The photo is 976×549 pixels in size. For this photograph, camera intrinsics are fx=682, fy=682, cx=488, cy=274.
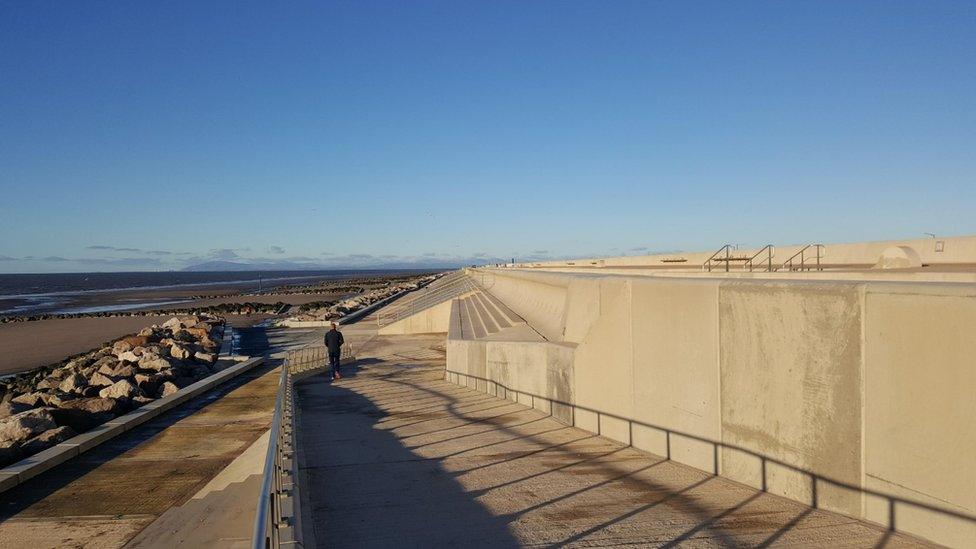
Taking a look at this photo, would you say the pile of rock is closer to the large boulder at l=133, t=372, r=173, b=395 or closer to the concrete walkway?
the large boulder at l=133, t=372, r=173, b=395

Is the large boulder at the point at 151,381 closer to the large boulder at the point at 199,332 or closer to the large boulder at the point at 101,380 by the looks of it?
the large boulder at the point at 101,380

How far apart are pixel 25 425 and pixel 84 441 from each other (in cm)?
147

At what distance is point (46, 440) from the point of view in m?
10.4

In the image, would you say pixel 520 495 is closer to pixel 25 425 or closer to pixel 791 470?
pixel 791 470

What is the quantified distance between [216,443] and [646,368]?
22.0ft

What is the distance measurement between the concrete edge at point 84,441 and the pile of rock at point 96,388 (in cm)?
66

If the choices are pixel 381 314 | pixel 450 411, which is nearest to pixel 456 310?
pixel 381 314

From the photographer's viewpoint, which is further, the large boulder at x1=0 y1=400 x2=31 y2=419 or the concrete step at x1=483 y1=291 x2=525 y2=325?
the concrete step at x1=483 y1=291 x2=525 y2=325

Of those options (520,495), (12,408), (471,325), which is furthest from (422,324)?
(520,495)

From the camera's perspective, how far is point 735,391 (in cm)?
658

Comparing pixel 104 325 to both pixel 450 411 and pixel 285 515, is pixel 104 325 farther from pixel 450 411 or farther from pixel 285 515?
pixel 285 515

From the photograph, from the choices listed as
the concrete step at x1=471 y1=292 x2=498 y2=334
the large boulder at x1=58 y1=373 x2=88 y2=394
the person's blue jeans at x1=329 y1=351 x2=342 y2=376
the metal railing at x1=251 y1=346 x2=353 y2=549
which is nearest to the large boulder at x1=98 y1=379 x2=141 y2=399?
the large boulder at x1=58 y1=373 x2=88 y2=394

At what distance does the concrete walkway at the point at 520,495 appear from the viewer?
541cm

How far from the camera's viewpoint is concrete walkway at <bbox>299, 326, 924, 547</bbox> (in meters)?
5.41
